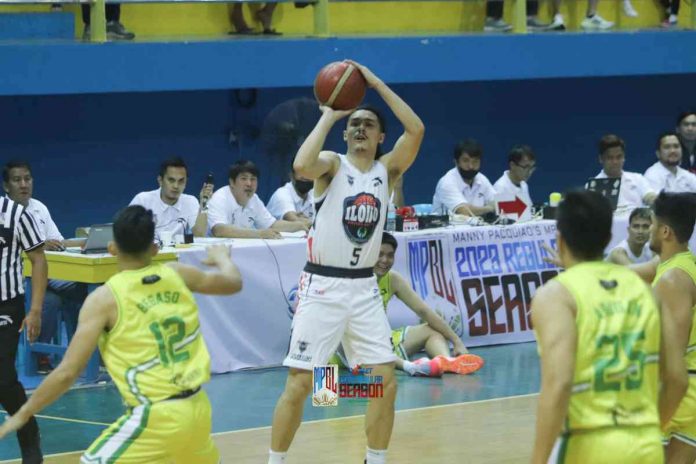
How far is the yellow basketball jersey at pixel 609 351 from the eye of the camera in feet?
14.4

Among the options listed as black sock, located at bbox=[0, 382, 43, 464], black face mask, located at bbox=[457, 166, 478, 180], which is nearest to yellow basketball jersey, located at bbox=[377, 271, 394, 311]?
black face mask, located at bbox=[457, 166, 478, 180]

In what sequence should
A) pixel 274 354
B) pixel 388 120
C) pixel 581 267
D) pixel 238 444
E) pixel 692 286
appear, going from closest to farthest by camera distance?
pixel 581 267 < pixel 692 286 < pixel 238 444 < pixel 274 354 < pixel 388 120

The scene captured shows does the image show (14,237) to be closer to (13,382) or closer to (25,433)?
(13,382)

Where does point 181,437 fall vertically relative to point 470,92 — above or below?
below

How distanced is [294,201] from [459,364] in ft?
9.23

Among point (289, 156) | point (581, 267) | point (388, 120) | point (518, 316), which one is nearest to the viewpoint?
point (581, 267)

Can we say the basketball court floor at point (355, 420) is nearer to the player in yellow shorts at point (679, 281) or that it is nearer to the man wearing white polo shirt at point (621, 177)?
the player in yellow shorts at point (679, 281)

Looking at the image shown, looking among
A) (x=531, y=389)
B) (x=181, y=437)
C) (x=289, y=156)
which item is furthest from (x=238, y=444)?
(x=289, y=156)

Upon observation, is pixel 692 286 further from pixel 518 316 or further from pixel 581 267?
pixel 518 316

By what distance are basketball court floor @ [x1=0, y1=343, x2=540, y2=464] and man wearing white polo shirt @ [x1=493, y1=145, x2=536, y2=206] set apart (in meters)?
2.86

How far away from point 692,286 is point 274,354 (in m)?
6.05

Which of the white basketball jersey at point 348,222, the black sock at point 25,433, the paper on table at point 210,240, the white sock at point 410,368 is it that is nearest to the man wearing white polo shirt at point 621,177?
the white sock at point 410,368

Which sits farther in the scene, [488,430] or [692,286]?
[488,430]

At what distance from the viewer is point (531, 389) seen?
415 inches
